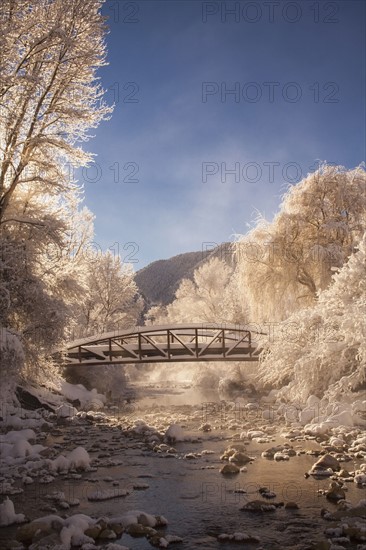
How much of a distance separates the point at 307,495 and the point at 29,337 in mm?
8099

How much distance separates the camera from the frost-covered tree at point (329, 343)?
1299cm

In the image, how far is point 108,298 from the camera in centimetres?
3409

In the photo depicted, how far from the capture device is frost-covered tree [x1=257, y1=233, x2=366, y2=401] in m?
13.0

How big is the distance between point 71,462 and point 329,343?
7.70 m

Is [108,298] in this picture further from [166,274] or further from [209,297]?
[166,274]

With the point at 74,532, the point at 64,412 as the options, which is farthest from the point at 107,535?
the point at 64,412

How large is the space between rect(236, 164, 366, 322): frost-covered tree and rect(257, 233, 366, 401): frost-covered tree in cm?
613

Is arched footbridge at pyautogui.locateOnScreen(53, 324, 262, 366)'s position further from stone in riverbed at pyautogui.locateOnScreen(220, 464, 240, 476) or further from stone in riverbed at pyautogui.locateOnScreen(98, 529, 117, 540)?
stone in riverbed at pyautogui.locateOnScreen(98, 529, 117, 540)

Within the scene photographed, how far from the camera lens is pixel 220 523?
20.1 ft

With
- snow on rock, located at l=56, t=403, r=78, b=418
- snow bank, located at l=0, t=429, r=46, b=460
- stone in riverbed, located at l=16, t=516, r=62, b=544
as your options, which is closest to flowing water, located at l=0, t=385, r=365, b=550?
stone in riverbed, located at l=16, t=516, r=62, b=544

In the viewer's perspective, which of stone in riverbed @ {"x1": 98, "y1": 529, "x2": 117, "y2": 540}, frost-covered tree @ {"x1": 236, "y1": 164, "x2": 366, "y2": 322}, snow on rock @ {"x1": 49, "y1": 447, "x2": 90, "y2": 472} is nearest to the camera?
stone in riverbed @ {"x1": 98, "y1": 529, "x2": 117, "y2": 540}

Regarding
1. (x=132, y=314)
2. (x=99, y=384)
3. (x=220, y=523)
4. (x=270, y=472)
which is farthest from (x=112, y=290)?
(x=220, y=523)

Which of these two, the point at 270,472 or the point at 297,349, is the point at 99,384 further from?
the point at 270,472

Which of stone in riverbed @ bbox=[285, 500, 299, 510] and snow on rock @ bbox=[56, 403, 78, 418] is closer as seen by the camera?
stone in riverbed @ bbox=[285, 500, 299, 510]
